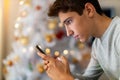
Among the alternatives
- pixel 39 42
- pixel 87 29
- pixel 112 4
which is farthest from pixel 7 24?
pixel 87 29

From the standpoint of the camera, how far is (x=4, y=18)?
301 centimetres

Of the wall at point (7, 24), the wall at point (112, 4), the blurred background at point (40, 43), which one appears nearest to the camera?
the blurred background at point (40, 43)

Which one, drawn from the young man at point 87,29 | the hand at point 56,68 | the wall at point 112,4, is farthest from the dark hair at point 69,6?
the wall at point 112,4

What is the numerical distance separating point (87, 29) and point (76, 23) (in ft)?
0.24

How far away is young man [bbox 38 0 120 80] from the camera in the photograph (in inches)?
46.8

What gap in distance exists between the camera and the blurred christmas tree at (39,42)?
239cm

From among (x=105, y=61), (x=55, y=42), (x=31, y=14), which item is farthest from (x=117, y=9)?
(x=105, y=61)

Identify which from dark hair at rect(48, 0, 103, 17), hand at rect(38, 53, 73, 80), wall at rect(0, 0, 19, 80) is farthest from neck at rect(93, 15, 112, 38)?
wall at rect(0, 0, 19, 80)

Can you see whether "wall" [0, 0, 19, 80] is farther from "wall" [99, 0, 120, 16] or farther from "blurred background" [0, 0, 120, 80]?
"wall" [99, 0, 120, 16]

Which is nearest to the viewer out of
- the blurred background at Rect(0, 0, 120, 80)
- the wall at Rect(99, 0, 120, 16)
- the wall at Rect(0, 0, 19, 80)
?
the blurred background at Rect(0, 0, 120, 80)

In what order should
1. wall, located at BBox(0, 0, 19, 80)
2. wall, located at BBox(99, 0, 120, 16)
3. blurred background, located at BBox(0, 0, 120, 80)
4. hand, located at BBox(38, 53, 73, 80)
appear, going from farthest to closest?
wall, located at BBox(0, 0, 19, 80) → wall, located at BBox(99, 0, 120, 16) → blurred background, located at BBox(0, 0, 120, 80) → hand, located at BBox(38, 53, 73, 80)

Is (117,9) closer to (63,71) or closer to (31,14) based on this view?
(31,14)

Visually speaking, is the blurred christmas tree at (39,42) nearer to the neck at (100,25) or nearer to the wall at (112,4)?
the wall at (112,4)

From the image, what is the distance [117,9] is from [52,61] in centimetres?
151
